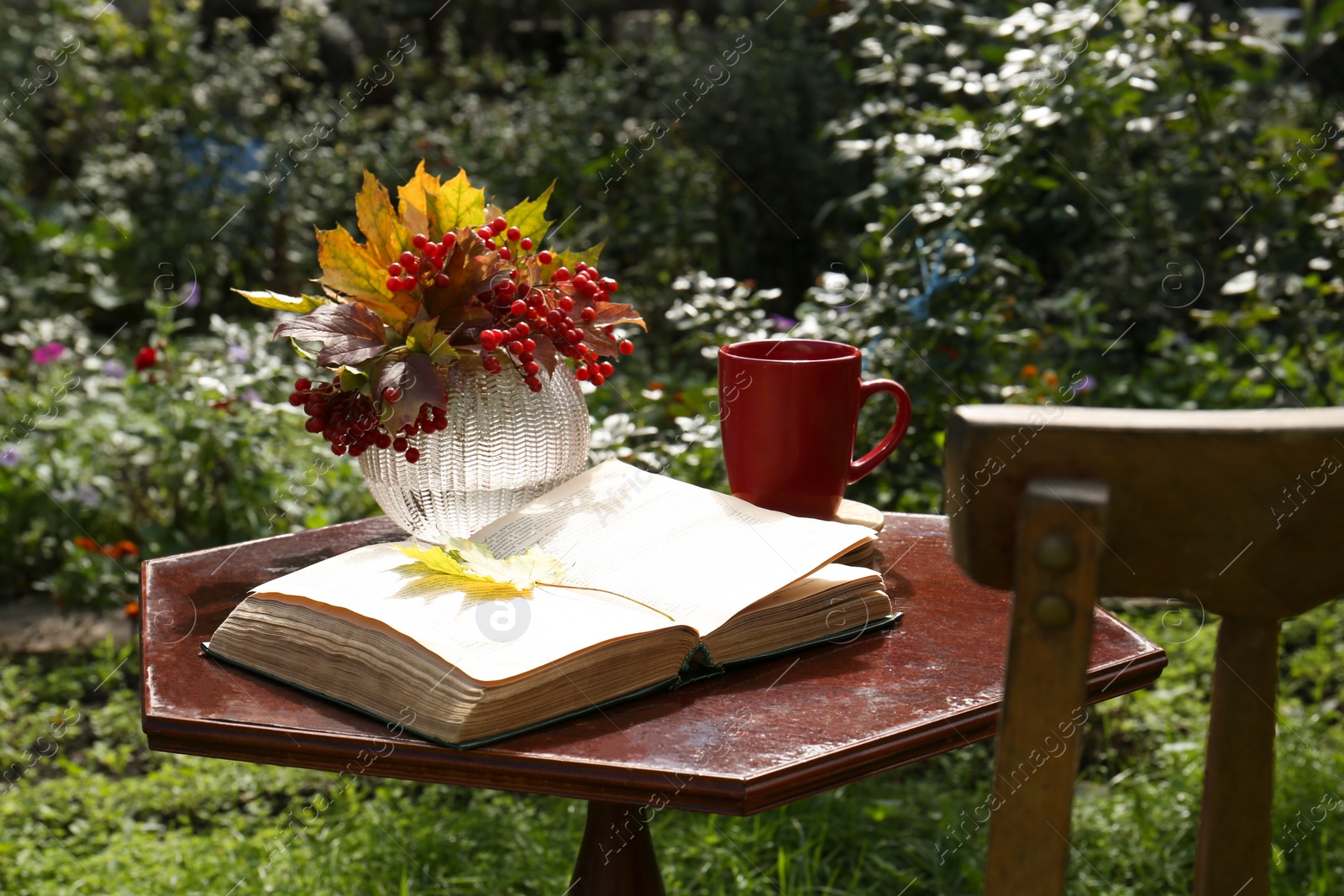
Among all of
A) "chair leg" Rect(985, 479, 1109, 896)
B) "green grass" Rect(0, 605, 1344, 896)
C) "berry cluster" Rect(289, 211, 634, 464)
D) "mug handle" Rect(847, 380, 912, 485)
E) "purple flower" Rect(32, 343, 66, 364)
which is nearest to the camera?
"chair leg" Rect(985, 479, 1109, 896)

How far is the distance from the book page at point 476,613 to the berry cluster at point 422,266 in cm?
29

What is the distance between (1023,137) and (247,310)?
11.3 feet

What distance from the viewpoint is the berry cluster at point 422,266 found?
118 cm

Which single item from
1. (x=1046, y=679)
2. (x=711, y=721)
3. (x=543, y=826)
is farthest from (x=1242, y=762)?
(x=543, y=826)

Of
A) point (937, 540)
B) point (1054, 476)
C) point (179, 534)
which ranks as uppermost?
point (1054, 476)

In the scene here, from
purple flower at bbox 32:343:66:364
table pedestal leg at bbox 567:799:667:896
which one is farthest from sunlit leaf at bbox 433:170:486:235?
purple flower at bbox 32:343:66:364

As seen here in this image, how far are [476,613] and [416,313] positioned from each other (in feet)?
1.19

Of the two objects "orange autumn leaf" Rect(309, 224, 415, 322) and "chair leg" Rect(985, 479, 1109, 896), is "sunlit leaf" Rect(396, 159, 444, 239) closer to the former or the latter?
"orange autumn leaf" Rect(309, 224, 415, 322)

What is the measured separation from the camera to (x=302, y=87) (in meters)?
5.30

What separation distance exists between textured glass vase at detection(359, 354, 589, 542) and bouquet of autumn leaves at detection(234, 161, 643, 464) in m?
0.03

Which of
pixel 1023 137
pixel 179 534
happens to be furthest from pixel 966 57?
pixel 179 534

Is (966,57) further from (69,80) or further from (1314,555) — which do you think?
(69,80)

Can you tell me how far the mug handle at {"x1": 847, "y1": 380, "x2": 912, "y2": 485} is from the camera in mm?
1446

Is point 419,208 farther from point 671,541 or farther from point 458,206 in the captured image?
point 671,541
